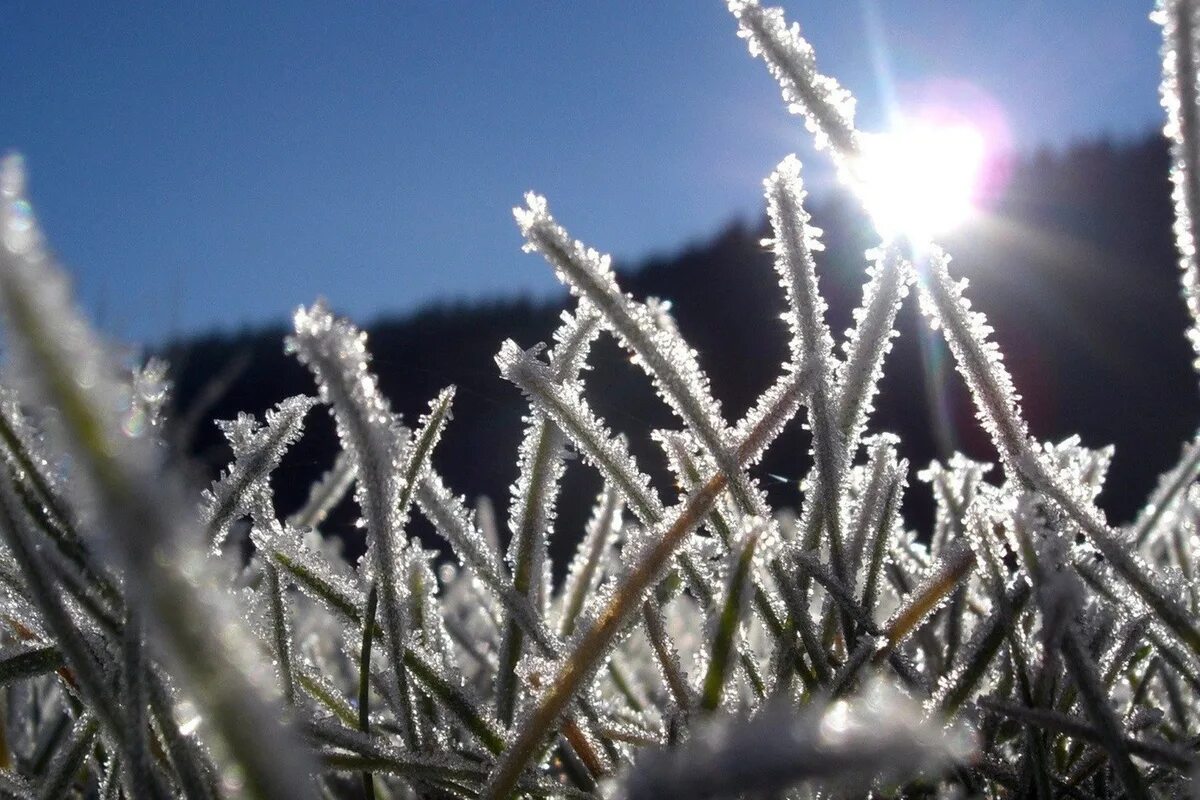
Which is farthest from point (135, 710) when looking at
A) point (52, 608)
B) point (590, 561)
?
point (590, 561)

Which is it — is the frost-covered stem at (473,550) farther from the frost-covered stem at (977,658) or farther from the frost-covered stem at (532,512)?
the frost-covered stem at (977,658)

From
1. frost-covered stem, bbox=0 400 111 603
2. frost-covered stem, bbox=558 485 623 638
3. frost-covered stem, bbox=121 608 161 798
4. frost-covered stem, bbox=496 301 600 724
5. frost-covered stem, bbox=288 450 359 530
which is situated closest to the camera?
frost-covered stem, bbox=121 608 161 798

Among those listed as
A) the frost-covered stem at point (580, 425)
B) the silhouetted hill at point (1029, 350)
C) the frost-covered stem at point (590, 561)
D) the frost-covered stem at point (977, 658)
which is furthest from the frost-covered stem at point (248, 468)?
the silhouetted hill at point (1029, 350)

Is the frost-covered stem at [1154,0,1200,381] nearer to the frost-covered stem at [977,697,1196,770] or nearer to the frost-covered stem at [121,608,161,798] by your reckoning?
the frost-covered stem at [977,697,1196,770]

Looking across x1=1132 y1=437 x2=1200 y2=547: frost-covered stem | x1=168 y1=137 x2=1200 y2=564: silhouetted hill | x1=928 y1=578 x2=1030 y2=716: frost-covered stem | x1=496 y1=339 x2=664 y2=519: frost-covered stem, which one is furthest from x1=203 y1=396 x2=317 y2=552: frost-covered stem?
x1=168 y1=137 x2=1200 y2=564: silhouetted hill

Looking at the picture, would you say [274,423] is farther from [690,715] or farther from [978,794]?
[978,794]

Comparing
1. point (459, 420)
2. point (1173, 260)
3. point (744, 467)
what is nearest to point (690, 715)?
point (744, 467)

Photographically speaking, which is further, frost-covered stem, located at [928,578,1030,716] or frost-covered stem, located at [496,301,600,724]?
frost-covered stem, located at [496,301,600,724]
